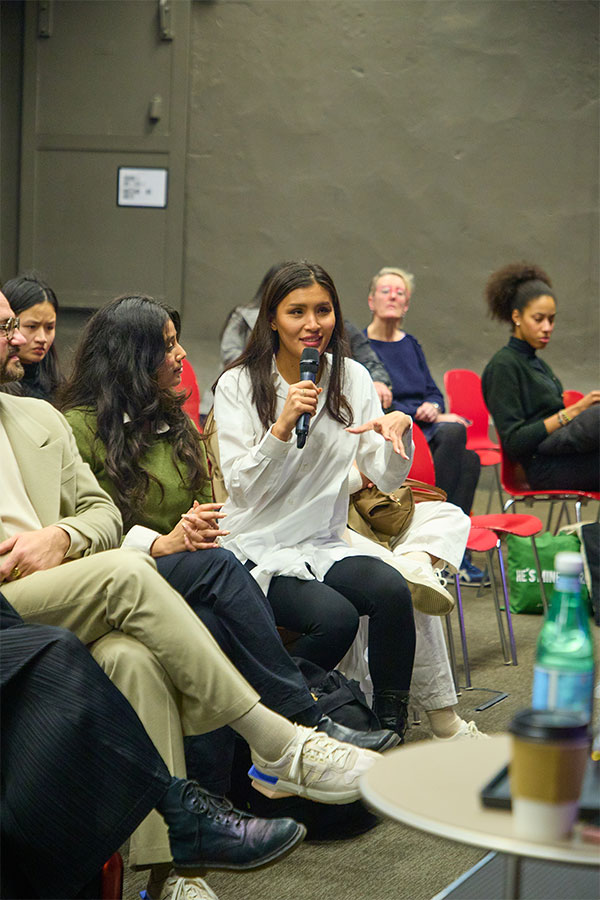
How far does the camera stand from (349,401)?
113 inches

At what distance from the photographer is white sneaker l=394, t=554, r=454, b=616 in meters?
2.68

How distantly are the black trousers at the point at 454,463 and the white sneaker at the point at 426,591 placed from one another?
1.98 metres

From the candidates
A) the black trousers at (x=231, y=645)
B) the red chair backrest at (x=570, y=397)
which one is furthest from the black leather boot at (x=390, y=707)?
the red chair backrest at (x=570, y=397)

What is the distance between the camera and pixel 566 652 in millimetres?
1357

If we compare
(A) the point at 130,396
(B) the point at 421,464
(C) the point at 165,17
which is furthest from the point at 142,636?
(C) the point at 165,17

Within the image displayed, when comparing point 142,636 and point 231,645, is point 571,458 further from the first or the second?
point 142,636

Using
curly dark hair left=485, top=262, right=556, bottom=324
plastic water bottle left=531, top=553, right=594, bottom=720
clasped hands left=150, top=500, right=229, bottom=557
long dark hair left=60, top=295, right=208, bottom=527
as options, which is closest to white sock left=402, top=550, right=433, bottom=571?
long dark hair left=60, top=295, right=208, bottom=527

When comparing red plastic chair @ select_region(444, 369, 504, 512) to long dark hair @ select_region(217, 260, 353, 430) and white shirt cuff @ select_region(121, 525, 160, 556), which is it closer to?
long dark hair @ select_region(217, 260, 353, 430)

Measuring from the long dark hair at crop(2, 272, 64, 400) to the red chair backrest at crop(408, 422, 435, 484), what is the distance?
3.89ft

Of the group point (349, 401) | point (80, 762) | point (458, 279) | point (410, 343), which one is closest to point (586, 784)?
point (80, 762)

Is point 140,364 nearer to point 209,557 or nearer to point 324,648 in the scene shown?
point 209,557

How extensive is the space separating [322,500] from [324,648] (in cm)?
42

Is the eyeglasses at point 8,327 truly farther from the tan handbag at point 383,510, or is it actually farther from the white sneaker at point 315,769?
the tan handbag at point 383,510

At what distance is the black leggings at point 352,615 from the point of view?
97.6 inches
